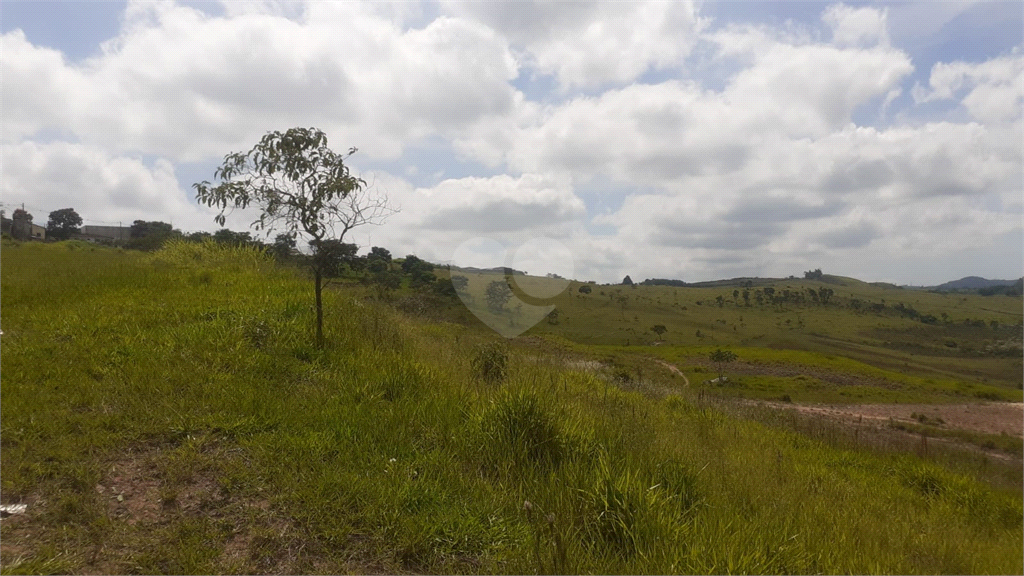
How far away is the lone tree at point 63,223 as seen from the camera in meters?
37.3

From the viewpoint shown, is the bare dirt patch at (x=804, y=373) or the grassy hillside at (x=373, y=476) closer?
the grassy hillside at (x=373, y=476)

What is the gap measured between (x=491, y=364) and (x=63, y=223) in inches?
1852

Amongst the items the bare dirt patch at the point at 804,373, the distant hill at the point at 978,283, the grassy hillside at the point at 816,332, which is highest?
the distant hill at the point at 978,283

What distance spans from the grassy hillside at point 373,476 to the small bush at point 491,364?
0.16 m

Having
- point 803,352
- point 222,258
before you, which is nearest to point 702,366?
point 803,352

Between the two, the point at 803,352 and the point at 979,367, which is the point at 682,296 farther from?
the point at 979,367

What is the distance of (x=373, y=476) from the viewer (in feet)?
11.7

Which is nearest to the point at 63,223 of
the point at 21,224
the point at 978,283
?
the point at 21,224

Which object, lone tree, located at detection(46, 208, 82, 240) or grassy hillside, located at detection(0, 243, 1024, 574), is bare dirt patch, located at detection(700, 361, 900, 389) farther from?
lone tree, located at detection(46, 208, 82, 240)

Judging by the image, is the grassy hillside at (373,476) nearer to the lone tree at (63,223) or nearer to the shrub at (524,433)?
the shrub at (524,433)

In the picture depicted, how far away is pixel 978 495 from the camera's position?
5887 millimetres

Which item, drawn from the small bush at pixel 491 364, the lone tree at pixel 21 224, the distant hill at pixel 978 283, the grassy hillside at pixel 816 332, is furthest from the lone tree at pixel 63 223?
the distant hill at pixel 978 283

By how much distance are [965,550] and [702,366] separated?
44.6 metres

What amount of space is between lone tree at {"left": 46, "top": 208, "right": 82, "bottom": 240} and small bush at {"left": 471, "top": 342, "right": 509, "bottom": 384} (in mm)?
44345
